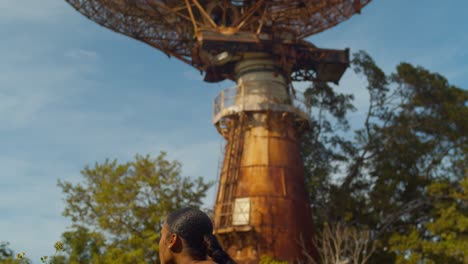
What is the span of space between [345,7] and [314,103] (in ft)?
33.4

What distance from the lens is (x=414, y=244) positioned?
31531mm

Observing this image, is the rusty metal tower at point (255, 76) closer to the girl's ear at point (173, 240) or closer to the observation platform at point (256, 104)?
the observation platform at point (256, 104)

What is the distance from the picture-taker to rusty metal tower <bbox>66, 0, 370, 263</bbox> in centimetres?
3009

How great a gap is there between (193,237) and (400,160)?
115ft

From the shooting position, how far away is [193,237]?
4344mm

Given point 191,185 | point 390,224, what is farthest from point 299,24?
point 390,224

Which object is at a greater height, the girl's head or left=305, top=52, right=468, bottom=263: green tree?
left=305, top=52, right=468, bottom=263: green tree

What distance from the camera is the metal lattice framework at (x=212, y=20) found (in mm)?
31281

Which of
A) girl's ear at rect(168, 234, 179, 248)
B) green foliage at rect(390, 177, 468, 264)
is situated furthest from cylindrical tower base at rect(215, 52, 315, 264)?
girl's ear at rect(168, 234, 179, 248)

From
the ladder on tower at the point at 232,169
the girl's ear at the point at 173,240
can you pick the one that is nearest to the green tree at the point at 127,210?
the ladder on tower at the point at 232,169

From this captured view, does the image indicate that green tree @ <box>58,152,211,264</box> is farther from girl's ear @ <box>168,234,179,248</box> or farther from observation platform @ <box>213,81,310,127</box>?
girl's ear @ <box>168,234,179,248</box>

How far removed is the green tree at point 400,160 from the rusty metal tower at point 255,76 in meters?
6.06

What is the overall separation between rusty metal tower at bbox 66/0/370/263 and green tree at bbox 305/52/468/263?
606 cm

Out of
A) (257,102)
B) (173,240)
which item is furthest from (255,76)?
(173,240)
